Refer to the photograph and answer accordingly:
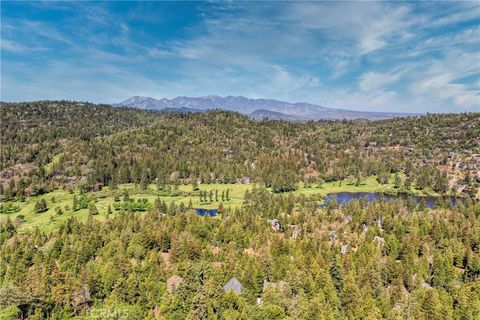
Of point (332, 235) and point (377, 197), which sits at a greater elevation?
point (332, 235)

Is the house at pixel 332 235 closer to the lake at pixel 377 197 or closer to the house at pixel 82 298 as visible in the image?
the lake at pixel 377 197

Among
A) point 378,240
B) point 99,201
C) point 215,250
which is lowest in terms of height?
point 99,201

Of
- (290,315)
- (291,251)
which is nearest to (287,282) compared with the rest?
(290,315)

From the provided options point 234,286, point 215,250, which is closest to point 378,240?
point 215,250

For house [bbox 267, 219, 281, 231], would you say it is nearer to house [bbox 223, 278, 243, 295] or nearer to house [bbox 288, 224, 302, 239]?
house [bbox 288, 224, 302, 239]

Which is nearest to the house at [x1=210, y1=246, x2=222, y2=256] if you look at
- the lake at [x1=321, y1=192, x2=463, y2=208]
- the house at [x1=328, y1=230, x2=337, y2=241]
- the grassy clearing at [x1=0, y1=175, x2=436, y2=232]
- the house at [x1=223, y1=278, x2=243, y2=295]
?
the house at [x1=223, y1=278, x2=243, y2=295]

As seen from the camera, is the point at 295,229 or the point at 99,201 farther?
the point at 99,201

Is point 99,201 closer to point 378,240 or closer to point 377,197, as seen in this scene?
point 378,240

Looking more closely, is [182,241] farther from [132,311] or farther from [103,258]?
[132,311]
